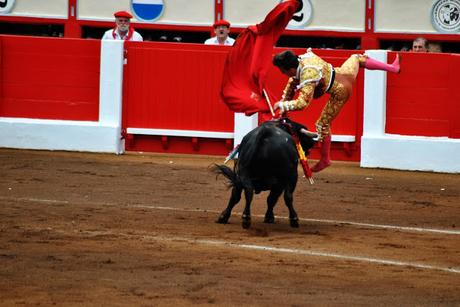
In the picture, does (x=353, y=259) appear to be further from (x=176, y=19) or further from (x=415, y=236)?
(x=176, y=19)

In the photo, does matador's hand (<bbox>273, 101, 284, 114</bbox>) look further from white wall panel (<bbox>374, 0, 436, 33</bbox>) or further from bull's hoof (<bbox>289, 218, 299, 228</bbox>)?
white wall panel (<bbox>374, 0, 436, 33</bbox>)

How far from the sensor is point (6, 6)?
19219 millimetres

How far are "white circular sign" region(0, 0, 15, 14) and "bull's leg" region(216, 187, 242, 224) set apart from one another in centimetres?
948

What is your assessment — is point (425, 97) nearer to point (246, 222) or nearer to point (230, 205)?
point (230, 205)

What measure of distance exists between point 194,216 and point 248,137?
1139 millimetres

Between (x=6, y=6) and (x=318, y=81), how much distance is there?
958 cm

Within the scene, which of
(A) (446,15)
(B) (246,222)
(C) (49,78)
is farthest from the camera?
(A) (446,15)

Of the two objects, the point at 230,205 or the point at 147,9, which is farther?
the point at 147,9

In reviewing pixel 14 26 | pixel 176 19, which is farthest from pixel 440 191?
pixel 14 26

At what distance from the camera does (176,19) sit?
18875 mm

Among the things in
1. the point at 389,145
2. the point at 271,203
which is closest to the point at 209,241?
the point at 271,203

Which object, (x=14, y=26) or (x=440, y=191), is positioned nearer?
(x=440, y=191)

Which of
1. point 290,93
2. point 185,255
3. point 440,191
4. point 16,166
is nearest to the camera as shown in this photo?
point 185,255

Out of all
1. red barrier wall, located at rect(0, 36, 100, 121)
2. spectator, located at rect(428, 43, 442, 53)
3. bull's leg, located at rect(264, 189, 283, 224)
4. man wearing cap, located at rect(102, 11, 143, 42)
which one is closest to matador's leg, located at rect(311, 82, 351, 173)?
bull's leg, located at rect(264, 189, 283, 224)
